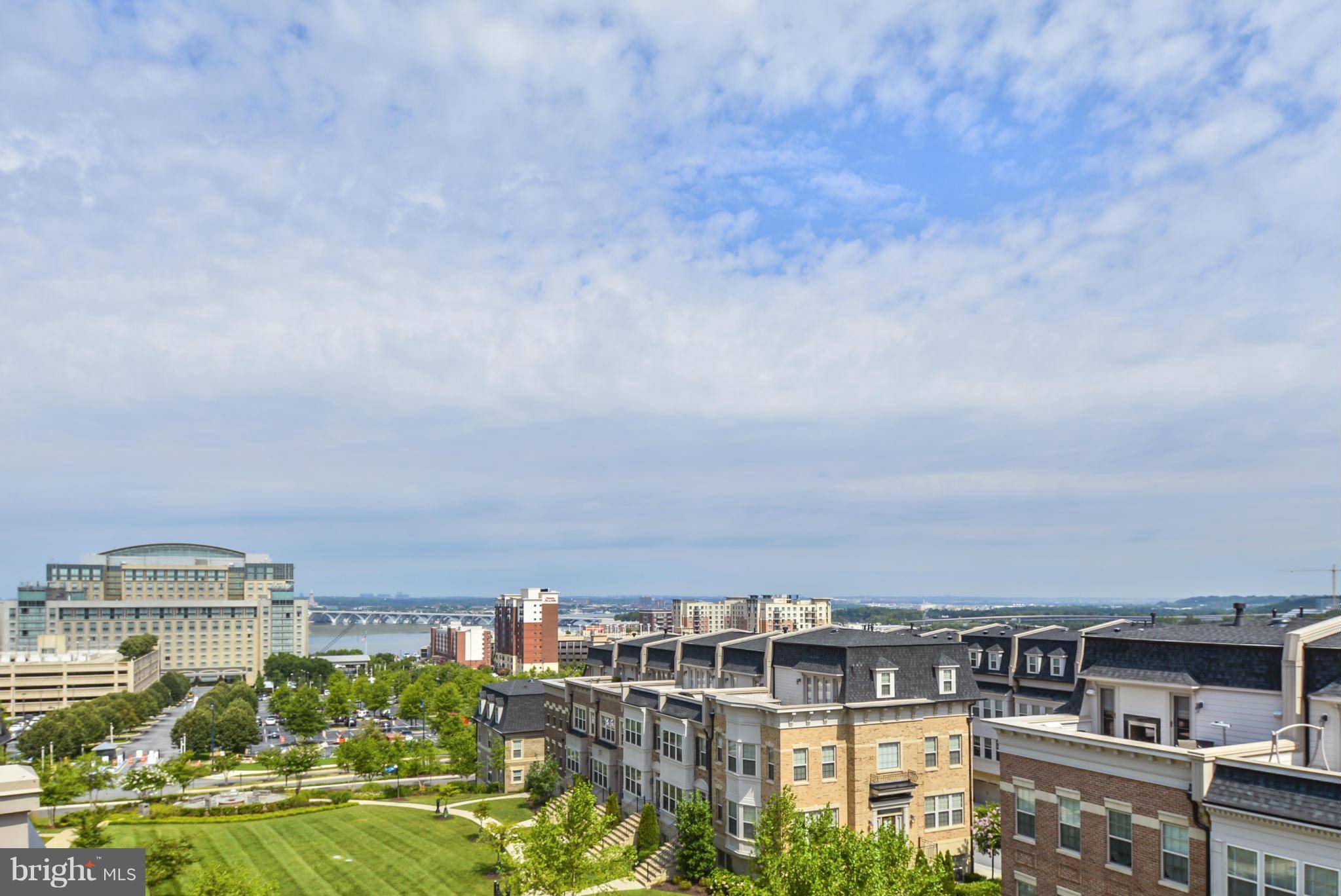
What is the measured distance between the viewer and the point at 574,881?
37.4 metres

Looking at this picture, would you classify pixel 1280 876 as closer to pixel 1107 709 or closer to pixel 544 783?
pixel 1107 709

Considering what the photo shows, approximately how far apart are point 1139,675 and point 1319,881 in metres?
8.81

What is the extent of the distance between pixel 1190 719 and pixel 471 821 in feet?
156

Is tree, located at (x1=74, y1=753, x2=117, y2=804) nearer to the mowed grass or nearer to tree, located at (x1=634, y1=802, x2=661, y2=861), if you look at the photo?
the mowed grass

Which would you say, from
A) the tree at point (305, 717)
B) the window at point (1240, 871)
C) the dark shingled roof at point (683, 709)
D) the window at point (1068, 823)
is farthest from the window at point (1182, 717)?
the tree at point (305, 717)

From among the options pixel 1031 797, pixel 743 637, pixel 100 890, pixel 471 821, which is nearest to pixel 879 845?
pixel 1031 797

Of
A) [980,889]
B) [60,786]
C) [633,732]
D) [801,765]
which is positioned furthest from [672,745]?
[60,786]

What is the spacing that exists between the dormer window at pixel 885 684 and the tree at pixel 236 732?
83.3 meters

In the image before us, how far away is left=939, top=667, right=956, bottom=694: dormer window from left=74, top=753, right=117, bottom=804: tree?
209 ft

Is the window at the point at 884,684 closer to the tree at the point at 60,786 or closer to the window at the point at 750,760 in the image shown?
the window at the point at 750,760

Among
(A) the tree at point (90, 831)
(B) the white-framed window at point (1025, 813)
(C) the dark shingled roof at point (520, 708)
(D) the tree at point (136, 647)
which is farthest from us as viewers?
(D) the tree at point (136, 647)

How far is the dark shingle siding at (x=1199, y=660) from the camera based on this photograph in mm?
27156

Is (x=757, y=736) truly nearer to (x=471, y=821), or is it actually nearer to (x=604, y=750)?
(x=604, y=750)

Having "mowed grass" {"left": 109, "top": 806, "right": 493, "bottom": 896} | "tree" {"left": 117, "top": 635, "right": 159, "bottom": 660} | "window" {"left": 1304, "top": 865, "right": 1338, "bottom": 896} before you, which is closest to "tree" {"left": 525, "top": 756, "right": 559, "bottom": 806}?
"mowed grass" {"left": 109, "top": 806, "right": 493, "bottom": 896}
